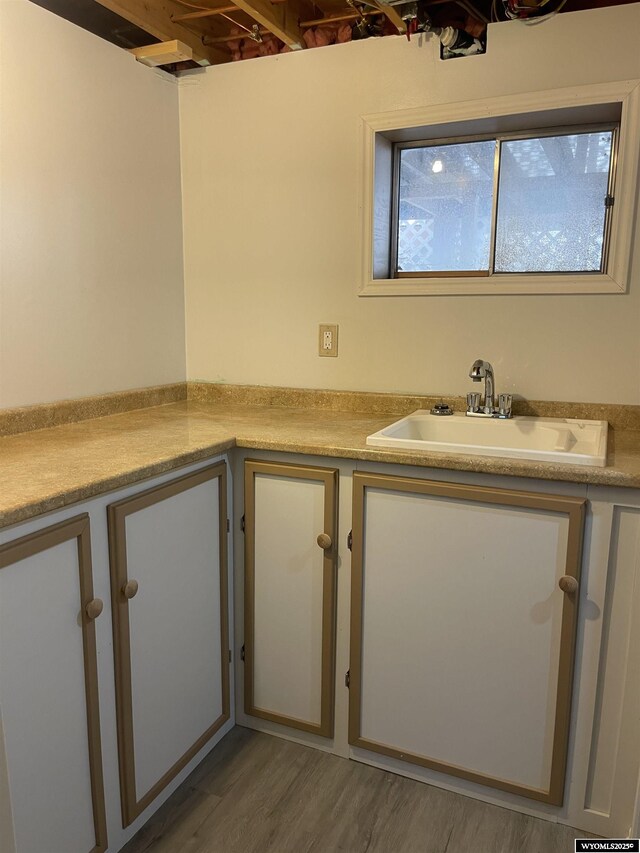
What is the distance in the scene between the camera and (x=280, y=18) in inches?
78.5

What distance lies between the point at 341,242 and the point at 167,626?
1.39 meters

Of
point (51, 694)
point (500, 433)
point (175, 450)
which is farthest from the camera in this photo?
point (500, 433)

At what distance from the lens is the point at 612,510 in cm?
140

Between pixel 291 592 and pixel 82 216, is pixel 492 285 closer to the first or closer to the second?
pixel 291 592

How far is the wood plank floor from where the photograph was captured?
4.97 ft

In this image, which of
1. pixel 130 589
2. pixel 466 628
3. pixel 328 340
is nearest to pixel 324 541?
pixel 466 628

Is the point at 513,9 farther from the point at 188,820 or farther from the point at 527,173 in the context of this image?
the point at 188,820

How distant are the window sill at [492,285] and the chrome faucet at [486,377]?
0.24 m

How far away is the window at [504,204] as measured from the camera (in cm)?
194

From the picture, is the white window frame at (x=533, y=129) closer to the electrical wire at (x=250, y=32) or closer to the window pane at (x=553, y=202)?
the window pane at (x=553, y=202)

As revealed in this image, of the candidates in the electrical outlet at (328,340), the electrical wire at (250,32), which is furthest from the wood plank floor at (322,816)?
the electrical wire at (250,32)

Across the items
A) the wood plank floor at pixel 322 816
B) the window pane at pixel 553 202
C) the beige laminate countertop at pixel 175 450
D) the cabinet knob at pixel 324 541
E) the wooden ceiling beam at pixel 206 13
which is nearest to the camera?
the beige laminate countertop at pixel 175 450

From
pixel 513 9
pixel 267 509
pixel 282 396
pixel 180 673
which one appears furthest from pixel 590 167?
pixel 180 673

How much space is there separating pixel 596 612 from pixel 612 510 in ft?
0.84
